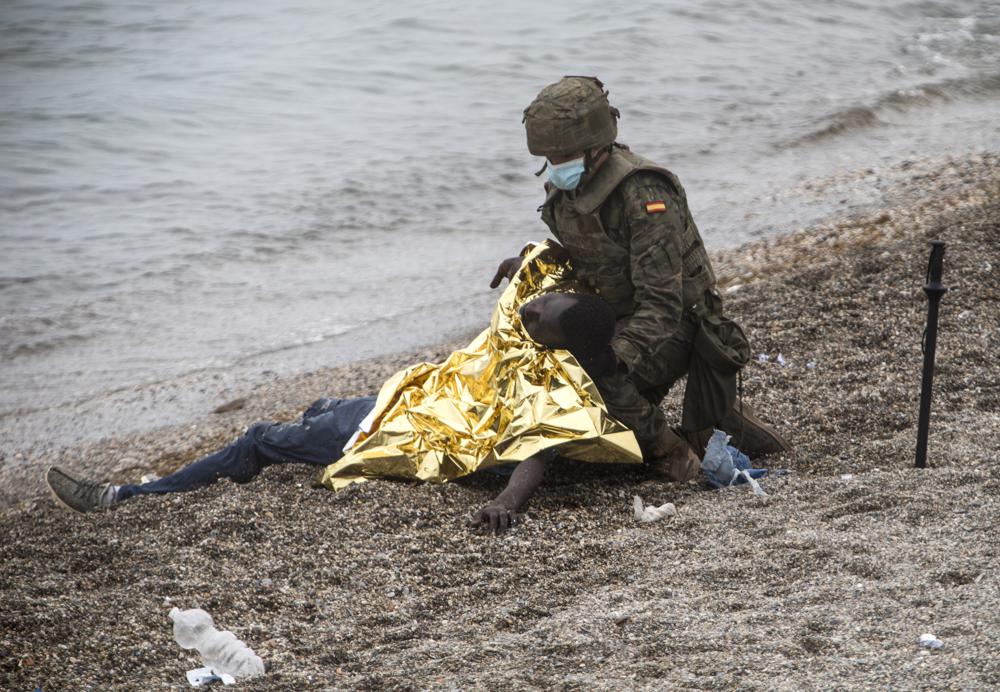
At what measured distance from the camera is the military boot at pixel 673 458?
469cm

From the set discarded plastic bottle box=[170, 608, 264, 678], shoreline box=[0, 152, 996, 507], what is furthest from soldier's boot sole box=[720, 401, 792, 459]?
shoreline box=[0, 152, 996, 507]

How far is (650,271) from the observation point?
4352mm

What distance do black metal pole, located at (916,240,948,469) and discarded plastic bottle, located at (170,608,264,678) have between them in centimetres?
257

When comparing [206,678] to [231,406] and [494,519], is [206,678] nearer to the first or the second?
[494,519]

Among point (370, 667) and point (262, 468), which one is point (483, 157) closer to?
point (262, 468)

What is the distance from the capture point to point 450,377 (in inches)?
193

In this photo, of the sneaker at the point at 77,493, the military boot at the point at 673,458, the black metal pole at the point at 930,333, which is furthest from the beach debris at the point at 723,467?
the sneaker at the point at 77,493

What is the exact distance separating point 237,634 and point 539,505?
1.41m

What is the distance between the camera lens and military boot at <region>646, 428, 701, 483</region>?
4.69 metres

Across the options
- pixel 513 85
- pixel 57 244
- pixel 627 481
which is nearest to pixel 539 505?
pixel 627 481

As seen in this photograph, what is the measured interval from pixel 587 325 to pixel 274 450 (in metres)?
1.70

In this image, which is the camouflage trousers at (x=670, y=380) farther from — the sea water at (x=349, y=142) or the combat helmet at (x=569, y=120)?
the sea water at (x=349, y=142)

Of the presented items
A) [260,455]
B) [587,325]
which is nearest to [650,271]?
[587,325]

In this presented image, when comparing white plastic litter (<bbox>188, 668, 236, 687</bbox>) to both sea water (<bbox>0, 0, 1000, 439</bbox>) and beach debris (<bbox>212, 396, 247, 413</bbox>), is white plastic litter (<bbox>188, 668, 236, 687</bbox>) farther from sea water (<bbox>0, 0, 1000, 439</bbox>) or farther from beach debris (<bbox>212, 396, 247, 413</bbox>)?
sea water (<bbox>0, 0, 1000, 439</bbox>)
